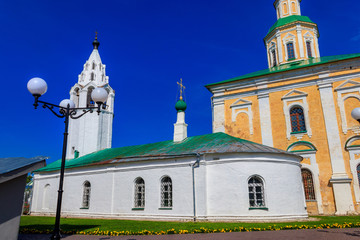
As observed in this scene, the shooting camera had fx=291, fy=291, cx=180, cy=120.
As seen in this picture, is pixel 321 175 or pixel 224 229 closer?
pixel 224 229

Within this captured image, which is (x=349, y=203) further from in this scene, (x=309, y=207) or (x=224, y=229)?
(x=224, y=229)

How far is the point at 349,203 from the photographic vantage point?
1720 cm

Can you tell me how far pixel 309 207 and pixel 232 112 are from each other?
8365 mm

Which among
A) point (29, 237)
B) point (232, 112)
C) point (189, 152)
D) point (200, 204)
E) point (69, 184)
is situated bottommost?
point (29, 237)

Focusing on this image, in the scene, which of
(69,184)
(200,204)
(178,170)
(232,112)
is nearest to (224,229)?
(200,204)

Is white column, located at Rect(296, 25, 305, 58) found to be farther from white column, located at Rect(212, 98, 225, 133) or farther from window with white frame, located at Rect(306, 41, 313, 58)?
white column, located at Rect(212, 98, 225, 133)

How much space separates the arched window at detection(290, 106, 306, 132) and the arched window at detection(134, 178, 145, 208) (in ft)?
35.9

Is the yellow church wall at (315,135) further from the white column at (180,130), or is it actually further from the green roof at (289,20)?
the green roof at (289,20)

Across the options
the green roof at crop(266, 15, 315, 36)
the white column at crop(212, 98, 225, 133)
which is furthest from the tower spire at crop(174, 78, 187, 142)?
the green roof at crop(266, 15, 315, 36)

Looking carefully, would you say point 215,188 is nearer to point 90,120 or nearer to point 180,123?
point 180,123

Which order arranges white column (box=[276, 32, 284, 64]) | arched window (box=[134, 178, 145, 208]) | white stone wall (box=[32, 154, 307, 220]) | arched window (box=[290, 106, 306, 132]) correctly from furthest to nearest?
white column (box=[276, 32, 284, 64]) → arched window (box=[290, 106, 306, 132]) → arched window (box=[134, 178, 145, 208]) → white stone wall (box=[32, 154, 307, 220])

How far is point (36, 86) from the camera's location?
7.90 metres

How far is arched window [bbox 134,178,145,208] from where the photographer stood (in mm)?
17453

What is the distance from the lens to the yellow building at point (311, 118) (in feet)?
58.8
